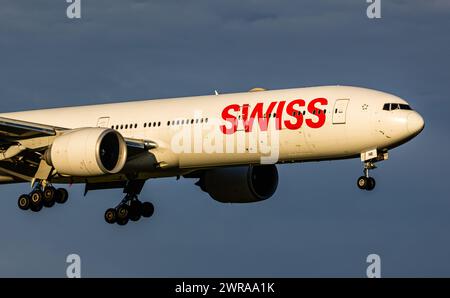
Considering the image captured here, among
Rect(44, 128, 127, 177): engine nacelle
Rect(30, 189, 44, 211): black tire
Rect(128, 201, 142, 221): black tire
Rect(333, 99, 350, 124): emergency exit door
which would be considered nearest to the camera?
Rect(333, 99, 350, 124): emergency exit door

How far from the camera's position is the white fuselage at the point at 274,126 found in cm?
5212

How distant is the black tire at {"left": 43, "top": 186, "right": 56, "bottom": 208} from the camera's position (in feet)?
182

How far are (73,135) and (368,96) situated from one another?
12918mm

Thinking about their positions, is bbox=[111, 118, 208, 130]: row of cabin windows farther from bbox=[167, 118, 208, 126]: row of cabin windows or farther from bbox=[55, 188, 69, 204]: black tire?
bbox=[55, 188, 69, 204]: black tire

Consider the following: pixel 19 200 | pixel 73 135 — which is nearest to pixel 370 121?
pixel 73 135

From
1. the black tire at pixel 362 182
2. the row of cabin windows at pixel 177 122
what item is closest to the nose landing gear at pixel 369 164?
the black tire at pixel 362 182

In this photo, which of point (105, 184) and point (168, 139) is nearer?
point (168, 139)

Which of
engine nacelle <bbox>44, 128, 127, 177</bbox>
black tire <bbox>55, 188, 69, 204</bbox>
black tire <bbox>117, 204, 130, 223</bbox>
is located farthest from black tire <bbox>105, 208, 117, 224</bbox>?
engine nacelle <bbox>44, 128, 127, 177</bbox>

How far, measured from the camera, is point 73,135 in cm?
5425

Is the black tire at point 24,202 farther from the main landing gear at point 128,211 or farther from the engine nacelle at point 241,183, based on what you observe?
the engine nacelle at point 241,183

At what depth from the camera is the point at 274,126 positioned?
2096 inches

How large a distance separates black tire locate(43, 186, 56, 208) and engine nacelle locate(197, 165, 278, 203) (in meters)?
9.55
